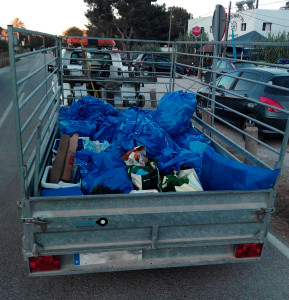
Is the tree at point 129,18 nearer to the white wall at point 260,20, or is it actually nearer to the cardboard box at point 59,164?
the white wall at point 260,20

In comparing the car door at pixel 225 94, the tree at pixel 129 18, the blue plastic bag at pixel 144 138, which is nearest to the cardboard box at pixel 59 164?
the blue plastic bag at pixel 144 138

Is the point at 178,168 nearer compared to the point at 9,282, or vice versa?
the point at 9,282

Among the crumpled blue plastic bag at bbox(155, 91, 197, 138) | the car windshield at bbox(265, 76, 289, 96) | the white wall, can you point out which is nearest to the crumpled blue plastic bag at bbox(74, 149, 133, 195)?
the crumpled blue plastic bag at bbox(155, 91, 197, 138)

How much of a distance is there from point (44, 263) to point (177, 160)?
1635 millimetres

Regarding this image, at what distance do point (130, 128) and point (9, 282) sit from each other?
2069mm

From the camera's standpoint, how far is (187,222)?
2625 mm

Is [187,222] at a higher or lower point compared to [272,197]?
lower

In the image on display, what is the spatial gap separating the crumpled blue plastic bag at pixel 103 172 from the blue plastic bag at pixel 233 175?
0.75 m

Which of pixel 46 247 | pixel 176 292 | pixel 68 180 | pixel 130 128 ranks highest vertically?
pixel 130 128

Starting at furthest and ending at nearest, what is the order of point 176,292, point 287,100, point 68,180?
point 287,100 < point 68,180 < point 176,292

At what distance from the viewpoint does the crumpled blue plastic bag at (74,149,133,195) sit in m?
2.90

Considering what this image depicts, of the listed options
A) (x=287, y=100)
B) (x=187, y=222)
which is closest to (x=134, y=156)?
(x=187, y=222)

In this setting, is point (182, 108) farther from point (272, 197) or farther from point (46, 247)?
point (46, 247)

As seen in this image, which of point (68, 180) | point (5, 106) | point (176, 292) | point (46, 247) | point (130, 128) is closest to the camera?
point (46, 247)
